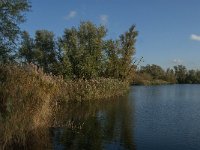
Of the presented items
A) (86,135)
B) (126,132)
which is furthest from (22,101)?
(126,132)

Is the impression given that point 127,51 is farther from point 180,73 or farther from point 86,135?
point 180,73

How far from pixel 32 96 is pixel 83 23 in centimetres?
3182

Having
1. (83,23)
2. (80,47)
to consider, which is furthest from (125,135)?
(83,23)

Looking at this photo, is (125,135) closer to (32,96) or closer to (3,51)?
(32,96)

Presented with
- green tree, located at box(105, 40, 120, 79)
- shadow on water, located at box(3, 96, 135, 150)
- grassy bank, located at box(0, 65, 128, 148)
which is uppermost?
green tree, located at box(105, 40, 120, 79)

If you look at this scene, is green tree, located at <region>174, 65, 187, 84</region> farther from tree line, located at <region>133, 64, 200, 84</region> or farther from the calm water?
the calm water

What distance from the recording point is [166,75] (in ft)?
350

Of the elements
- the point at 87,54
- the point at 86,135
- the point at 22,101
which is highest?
the point at 87,54

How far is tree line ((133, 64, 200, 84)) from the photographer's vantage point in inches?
3658

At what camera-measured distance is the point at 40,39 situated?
180ft

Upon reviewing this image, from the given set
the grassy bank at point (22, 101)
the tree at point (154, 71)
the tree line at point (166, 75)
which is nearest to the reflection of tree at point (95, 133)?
the grassy bank at point (22, 101)

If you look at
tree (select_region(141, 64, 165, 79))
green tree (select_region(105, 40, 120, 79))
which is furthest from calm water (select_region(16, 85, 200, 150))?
tree (select_region(141, 64, 165, 79))

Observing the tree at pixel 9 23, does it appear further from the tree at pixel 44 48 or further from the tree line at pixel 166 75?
the tree line at pixel 166 75

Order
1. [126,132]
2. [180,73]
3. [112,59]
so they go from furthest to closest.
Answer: [180,73] → [112,59] → [126,132]
